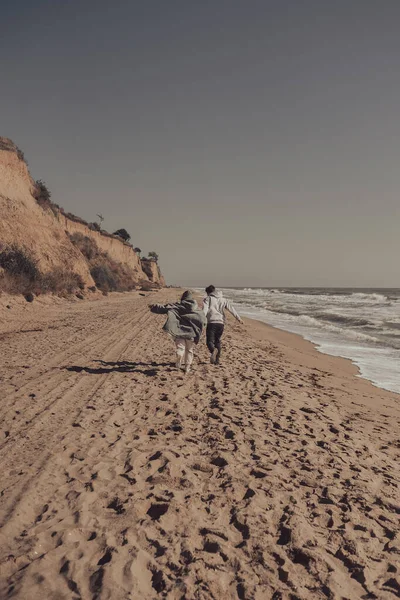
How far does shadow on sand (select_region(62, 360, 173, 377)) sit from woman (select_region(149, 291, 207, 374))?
89 centimetres

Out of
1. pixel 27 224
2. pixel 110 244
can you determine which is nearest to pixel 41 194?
pixel 27 224

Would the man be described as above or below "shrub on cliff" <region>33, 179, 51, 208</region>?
below

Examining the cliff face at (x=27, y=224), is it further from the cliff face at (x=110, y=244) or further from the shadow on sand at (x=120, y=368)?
the shadow on sand at (x=120, y=368)

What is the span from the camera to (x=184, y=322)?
26.0 feet

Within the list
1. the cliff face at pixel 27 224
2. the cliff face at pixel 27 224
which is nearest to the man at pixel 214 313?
the cliff face at pixel 27 224

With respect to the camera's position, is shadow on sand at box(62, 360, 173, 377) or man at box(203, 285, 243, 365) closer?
shadow on sand at box(62, 360, 173, 377)

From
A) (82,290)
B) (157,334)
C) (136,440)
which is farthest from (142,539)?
(82,290)

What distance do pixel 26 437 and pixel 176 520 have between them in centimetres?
259

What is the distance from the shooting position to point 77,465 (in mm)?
4059

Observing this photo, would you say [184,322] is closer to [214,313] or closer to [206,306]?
[206,306]

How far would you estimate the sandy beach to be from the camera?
2611 mm

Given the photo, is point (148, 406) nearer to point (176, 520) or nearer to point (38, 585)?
point (176, 520)

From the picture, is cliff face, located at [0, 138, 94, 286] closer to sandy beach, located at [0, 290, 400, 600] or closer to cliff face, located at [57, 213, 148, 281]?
cliff face, located at [57, 213, 148, 281]

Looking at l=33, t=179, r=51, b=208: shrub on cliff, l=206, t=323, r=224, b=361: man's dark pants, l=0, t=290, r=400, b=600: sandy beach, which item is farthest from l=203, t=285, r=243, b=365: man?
l=33, t=179, r=51, b=208: shrub on cliff
